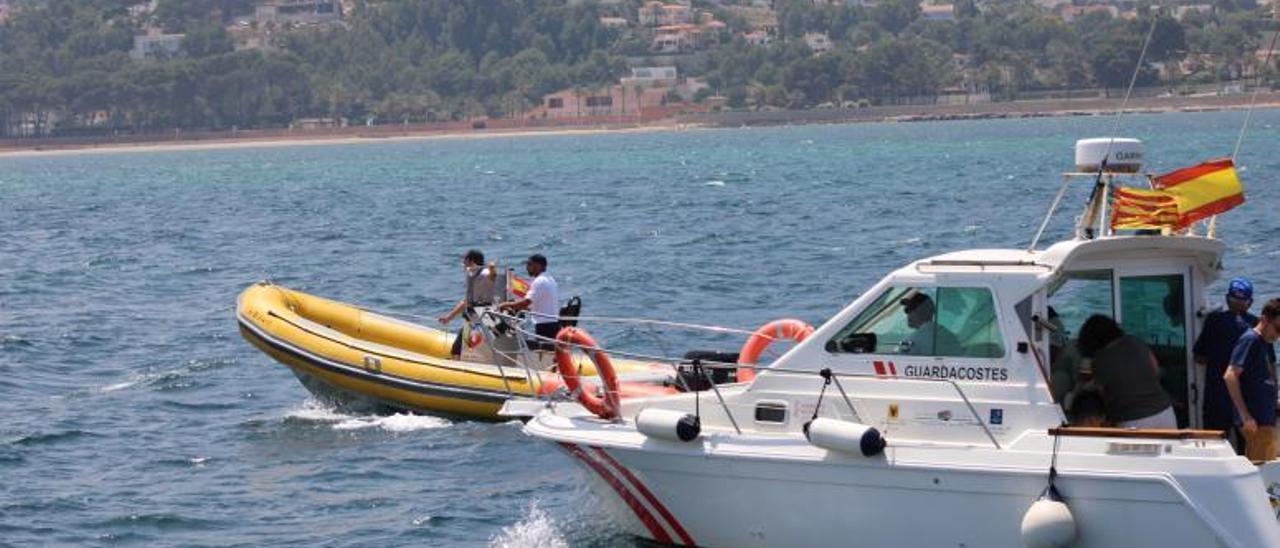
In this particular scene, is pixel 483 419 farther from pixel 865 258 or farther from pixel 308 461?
pixel 865 258

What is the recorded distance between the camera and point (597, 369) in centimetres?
1523

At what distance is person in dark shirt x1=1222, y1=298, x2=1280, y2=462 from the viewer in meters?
12.9

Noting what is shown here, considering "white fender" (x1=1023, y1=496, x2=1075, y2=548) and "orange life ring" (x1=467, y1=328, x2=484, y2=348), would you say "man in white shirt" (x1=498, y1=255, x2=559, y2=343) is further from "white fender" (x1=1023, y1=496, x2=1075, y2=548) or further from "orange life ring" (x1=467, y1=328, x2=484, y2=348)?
"white fender" (x1=1023, y1=496, x2=1075, y2=548)

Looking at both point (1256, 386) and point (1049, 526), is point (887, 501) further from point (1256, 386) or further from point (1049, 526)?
point (1256, 386)

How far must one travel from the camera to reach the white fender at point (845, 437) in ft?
42.7

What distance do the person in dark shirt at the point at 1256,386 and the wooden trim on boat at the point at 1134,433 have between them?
243 mm

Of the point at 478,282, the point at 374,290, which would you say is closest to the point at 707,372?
the point at 478,282

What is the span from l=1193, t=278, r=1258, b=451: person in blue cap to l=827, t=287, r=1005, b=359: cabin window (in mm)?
1204

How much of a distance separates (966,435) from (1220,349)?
1557 millimetres

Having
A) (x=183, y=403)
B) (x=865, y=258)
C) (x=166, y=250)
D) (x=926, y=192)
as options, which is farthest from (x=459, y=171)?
(x=183, y=403)

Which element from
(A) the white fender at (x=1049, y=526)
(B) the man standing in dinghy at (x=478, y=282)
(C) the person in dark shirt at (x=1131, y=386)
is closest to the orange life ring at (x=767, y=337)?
(C) the person in dark shirt at (x=1131, y=386)

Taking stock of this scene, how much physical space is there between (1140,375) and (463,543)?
17.7 ft

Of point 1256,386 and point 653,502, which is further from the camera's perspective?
point 653,502

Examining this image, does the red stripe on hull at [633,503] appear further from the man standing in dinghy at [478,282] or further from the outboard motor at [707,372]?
the man standing in dinghy at [478,282]
